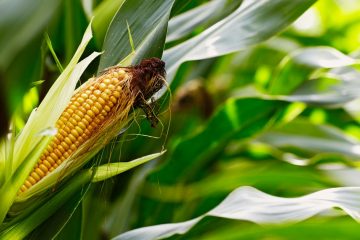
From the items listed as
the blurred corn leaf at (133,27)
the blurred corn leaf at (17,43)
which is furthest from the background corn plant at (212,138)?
the blurred corn leaf at (17,43)

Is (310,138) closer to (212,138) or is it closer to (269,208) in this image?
(212,138)

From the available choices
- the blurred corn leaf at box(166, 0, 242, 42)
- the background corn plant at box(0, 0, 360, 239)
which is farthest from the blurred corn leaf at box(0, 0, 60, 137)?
the blurred corn leaf at box(166, 0, 242, 42)

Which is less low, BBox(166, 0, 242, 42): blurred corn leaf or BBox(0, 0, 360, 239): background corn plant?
BBox(166, 0, 242, 42): blurred corn leaf

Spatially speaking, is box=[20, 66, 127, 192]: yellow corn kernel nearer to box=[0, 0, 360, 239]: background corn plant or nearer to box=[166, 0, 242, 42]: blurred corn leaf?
box=[0, 0, 360, 239]: background corn plant

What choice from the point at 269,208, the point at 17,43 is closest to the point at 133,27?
the point at 269,208

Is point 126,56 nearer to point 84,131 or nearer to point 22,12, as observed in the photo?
point 84,131

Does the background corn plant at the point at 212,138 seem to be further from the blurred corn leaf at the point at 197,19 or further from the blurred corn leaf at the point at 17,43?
the blurred corn leaf at the point at 17,43
